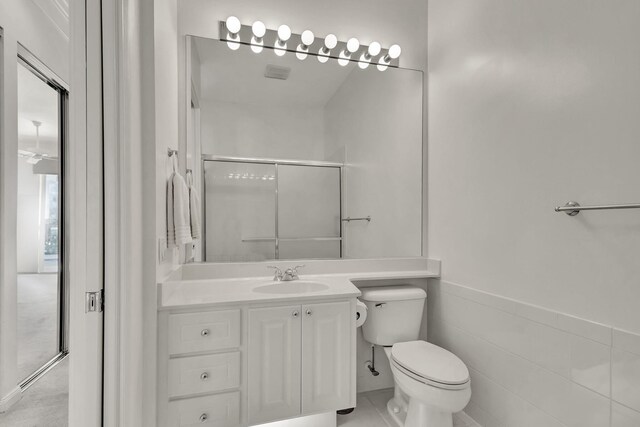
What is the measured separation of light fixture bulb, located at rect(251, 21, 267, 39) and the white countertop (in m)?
1.53

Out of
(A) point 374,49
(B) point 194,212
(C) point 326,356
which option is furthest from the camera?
(A) point 374,49

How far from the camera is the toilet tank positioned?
1.96 metres

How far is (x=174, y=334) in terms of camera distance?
144 cm

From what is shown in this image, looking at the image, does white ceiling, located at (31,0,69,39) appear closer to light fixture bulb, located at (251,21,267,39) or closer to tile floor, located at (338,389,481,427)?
light fixture bulb, located at (251,21,267,39)

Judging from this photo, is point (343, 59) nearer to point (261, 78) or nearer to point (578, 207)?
point (261, 78)

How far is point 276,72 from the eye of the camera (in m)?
2.10

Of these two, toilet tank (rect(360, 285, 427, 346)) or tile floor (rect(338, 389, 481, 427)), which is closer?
tile floor (rect(338, 389, 481, 427))

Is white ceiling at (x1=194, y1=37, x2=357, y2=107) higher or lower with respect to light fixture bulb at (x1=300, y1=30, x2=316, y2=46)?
lower

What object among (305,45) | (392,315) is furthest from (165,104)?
(392,315)

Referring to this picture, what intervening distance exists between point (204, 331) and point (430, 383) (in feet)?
3.54

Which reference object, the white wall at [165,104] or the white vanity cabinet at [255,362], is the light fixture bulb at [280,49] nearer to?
the white wall at [165,104]

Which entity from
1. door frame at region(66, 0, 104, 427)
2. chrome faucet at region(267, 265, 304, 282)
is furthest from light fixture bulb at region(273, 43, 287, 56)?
chrome faucet at region(267, 265, 304, 282)

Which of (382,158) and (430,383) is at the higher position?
(382,158)

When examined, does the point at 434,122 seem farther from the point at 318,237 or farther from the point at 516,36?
the point at 318,237
